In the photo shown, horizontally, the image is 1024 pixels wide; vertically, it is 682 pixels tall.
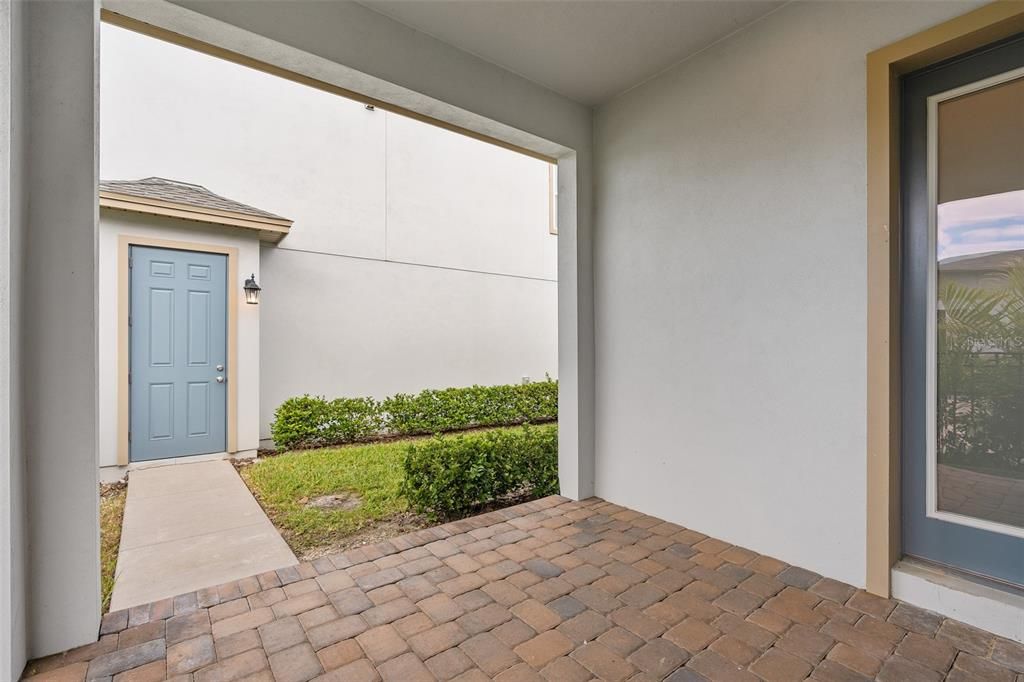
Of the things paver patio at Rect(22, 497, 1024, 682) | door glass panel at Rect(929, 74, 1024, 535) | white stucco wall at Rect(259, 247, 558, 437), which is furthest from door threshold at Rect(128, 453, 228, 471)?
door glass panel at Rect(929, 74, 1024, 535)

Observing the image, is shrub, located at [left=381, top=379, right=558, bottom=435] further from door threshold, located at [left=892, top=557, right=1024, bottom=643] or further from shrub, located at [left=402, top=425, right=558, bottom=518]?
door threshold, located at [left=892, top=557, right=1024, bottom=643]

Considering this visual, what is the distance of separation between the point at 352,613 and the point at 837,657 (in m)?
2.09

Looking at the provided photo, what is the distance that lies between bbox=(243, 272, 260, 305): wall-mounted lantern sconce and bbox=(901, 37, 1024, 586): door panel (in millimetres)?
6145

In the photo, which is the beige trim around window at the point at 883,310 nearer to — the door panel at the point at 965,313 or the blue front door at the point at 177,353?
the door panel at the point at 965,313

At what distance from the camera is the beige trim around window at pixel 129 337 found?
503 centimetres

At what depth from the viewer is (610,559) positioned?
2754mm

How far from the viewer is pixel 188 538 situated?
10.6 ft

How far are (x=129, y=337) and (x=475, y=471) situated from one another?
4.26 metres

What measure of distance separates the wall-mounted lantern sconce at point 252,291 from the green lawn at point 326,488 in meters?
1.95

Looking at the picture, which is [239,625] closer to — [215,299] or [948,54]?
[948,54]

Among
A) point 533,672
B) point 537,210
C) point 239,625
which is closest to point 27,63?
point 239,625

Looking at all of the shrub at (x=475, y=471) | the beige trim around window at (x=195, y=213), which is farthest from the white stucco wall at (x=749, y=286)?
the beige trim around window at (x=195, y=213)

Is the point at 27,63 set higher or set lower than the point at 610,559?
higher

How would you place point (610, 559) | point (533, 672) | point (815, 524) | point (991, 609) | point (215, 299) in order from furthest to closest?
point (215, 299) < point (610, 559) < point (815, 524) < point (991, 609) < point (533, 672)
